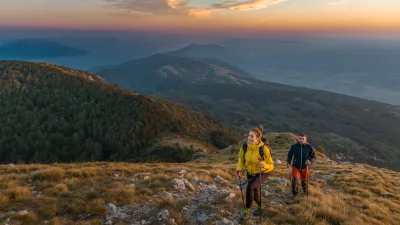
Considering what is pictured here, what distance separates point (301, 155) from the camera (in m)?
13.4

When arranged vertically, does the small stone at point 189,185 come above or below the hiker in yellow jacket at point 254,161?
below

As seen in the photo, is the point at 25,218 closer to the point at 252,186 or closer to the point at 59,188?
the point at 59,188

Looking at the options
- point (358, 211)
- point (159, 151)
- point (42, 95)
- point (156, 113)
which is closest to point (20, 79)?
point (42, 95)

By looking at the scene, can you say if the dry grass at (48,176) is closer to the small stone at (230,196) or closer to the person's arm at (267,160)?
the small stone at (230,196)

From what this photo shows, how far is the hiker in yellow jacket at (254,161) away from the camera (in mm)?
10023

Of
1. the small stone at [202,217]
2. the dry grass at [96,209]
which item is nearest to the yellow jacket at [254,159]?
the small stone at [202,217]

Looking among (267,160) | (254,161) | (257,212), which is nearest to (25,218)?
(254,161)

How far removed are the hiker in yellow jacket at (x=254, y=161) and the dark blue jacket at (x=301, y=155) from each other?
352 centimetres

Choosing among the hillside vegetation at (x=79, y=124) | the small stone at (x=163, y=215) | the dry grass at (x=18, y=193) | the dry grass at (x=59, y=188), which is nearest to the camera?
the small stone at (x=163, y=215)

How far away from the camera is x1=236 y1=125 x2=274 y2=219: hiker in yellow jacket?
1002cm

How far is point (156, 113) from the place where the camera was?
7788cm

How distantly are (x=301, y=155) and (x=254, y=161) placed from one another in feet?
14.0

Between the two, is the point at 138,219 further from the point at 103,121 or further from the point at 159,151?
the point at 103,121

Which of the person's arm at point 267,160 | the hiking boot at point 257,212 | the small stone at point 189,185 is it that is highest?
the person's arm at point 267,160
